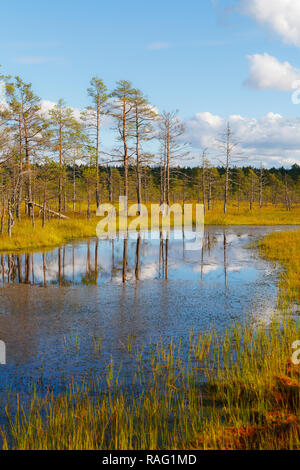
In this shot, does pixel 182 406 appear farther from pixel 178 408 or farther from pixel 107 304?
pixel 107 304

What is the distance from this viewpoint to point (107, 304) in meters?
9.77

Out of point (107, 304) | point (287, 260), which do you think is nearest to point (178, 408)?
point (107, 304)

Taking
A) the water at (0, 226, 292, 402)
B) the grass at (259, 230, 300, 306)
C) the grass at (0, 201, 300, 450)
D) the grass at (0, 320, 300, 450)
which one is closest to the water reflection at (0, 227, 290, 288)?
the water at (0, 226, 292, 402)

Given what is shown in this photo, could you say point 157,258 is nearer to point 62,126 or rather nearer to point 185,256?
point 185,256

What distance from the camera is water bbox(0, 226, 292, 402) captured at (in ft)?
20.7

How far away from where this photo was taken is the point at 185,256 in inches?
712

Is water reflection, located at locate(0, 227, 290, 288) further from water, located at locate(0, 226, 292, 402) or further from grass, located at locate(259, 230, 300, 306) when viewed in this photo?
grass, located at locate(259, 230, 300, 306)

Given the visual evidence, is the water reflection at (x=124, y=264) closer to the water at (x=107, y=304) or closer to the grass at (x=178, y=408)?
the water at (x=107, y=304)

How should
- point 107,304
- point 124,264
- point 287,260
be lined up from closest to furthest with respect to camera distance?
1. point 107,304
2. point 124,264
3. point 287,260

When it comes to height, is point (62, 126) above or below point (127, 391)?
above

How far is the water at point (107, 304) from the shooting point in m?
6.30

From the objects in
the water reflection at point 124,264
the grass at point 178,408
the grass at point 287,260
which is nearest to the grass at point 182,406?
the grass at point 178,408

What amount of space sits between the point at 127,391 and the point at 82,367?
3.55ft

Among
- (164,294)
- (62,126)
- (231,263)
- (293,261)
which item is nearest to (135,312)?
Answer: (164,294)
